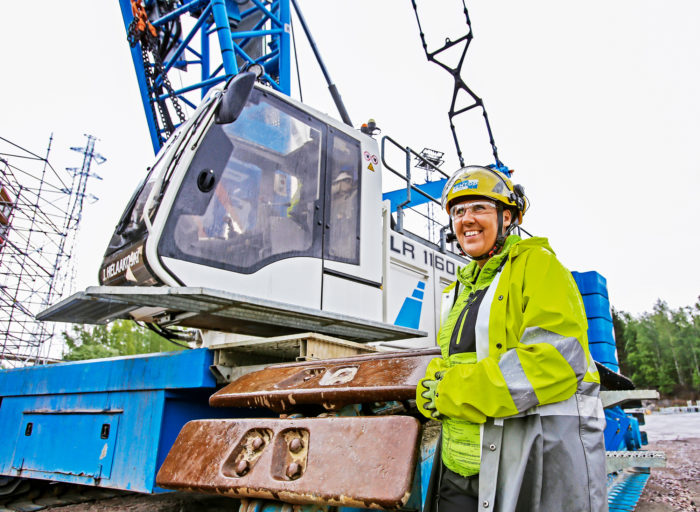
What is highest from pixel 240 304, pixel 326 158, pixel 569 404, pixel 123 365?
pixel 326 158

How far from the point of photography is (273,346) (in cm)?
260

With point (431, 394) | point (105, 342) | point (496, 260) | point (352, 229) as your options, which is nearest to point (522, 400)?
point (431, 394)

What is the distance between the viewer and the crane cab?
2.86 metres

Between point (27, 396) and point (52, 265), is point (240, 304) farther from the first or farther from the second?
point (52, 265)

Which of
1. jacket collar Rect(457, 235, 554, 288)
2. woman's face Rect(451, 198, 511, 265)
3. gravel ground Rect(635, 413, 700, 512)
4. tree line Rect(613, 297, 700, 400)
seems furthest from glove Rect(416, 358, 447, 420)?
tree line Rect(613, 297, 700, 400)

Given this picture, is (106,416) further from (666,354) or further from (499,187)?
(666,354)

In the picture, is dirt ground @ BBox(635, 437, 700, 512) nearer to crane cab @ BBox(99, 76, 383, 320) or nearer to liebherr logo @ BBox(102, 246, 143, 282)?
crane cab @ BBox(99, 76, 383, 320)

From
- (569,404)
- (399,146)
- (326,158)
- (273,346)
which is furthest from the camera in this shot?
(399,146)

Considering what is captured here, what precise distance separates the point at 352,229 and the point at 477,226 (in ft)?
6.40

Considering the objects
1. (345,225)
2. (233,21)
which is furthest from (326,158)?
(233,21)

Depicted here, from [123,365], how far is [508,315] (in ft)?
8.25

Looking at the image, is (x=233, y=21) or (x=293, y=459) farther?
(x=233, y=21)

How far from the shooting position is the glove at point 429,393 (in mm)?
1509

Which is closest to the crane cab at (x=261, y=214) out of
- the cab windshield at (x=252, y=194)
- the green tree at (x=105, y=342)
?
the cab windshield at (x=252, y=194)
